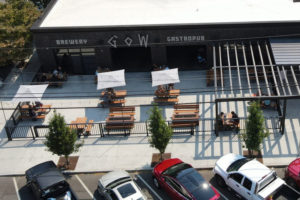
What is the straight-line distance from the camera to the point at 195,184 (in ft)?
69.6

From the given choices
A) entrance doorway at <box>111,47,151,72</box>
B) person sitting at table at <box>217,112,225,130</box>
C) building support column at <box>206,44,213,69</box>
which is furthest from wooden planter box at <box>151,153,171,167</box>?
building support column at <box>206,44,213,69</box>

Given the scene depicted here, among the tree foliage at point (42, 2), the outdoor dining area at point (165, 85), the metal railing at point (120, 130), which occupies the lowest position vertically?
the metal railing at point (120, 130)

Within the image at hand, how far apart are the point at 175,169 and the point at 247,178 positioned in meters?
3.79

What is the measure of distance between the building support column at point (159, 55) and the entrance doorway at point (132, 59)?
127 centimetres

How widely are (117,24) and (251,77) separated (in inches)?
438

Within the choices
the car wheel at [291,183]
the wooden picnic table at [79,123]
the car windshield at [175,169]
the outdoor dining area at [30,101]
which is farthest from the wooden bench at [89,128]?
the car wheel at [291,183]

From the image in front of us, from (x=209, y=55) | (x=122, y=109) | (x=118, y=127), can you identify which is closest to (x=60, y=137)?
A: (x=118, y=127)

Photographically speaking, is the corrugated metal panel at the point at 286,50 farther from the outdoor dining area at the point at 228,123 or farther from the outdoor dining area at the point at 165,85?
the outdoor dining area at the point at 165,85

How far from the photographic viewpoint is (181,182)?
21.3 m

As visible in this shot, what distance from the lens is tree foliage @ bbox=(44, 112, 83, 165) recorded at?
23.7 m

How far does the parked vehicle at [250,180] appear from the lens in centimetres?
2058

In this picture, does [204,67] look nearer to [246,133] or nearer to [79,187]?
[246,133]

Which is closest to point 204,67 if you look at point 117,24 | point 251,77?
point 251,77

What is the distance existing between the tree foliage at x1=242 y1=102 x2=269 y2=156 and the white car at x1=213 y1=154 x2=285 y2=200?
3.25 ft
